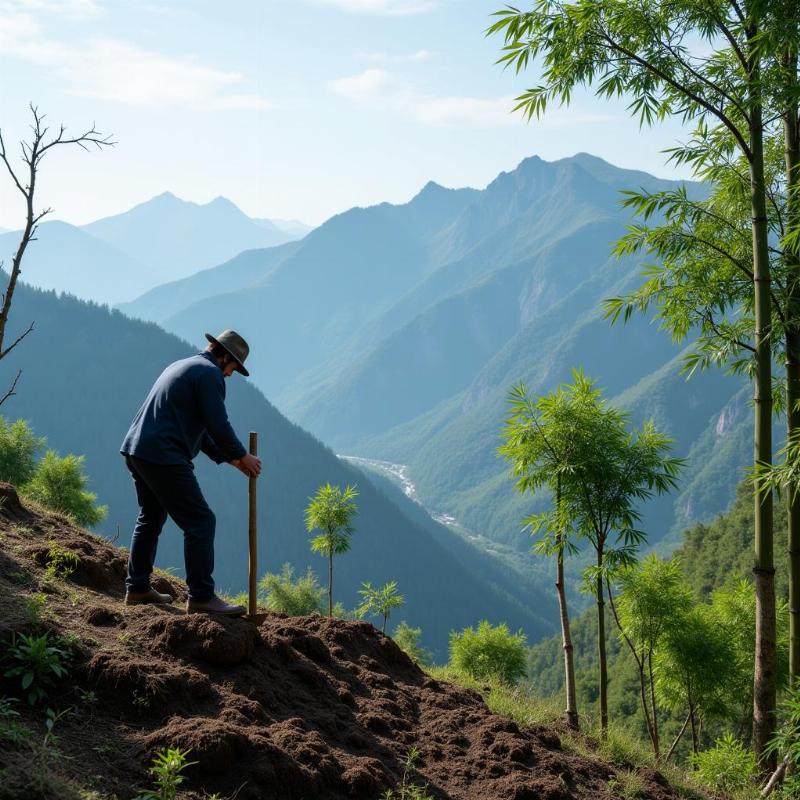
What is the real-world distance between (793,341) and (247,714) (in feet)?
23.8

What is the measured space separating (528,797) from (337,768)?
5.25 feet

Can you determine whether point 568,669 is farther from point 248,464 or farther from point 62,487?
point 62,487

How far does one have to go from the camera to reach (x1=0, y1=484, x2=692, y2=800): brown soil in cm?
479

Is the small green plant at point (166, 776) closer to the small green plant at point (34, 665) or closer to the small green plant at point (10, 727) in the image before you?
the small green plant at point (10, 727)

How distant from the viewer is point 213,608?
6660mm

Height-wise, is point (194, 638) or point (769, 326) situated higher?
point (769, 326)

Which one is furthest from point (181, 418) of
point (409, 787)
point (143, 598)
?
point (409, 787)

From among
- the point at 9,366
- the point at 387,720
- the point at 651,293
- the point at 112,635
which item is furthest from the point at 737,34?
the point at 9,366

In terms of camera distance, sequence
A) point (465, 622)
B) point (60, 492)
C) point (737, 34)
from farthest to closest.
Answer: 1. point (465, 622)
2. point (60, 492)
3. point (737, 34)

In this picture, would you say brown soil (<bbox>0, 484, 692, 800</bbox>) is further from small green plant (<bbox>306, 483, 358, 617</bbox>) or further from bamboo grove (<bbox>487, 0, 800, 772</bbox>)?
small green plant (<bbox>306, 483, 358, 617</bbox>)

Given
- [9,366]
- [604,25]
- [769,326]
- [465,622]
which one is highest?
[604,25]

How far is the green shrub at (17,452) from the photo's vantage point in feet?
74.8

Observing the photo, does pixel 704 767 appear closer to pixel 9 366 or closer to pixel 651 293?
pixel 651 293

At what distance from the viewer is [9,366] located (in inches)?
6850
